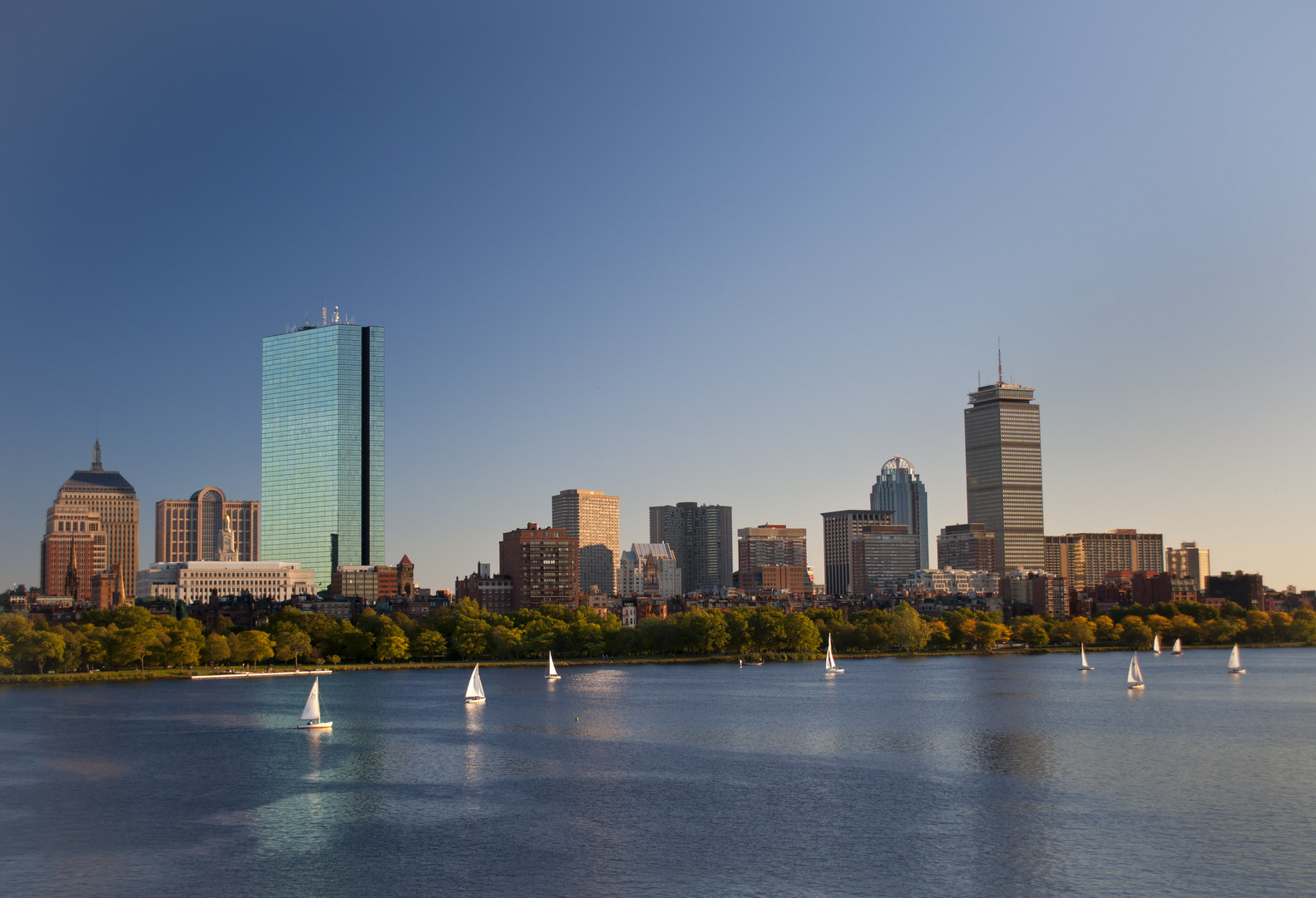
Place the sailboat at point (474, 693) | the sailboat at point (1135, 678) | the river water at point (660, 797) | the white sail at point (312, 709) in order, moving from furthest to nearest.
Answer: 1. the sailboat at point (1135, 678)
2. the sailboat at point (474, 693)
3. the white sail at point (312, 709)
4. the river water at point (660, 797)

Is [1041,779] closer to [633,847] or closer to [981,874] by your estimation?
[981,874]

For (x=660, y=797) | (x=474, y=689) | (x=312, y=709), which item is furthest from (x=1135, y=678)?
(x=312, y=709)

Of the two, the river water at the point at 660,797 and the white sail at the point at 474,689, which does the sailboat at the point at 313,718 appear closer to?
the river water at the point at 660,797

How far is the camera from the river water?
5384 centimetres

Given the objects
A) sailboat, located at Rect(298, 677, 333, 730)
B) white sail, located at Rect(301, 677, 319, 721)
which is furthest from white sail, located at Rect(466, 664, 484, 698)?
white sail, located at Rect(301, 677, 319, 721)

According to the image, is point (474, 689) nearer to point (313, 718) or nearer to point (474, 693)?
point (474, 693)

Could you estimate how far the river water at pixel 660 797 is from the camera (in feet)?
177

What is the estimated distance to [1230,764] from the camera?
8388 cm

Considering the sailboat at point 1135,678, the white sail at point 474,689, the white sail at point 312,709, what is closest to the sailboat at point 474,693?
the white sail at point 474,689

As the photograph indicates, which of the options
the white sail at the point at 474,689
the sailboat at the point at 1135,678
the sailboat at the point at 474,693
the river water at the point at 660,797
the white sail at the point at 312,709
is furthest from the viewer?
the sailboat at the point at 1135,678

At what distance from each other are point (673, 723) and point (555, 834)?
46185mm

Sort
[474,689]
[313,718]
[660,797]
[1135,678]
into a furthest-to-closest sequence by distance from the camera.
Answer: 1. [1135,678]
2. [474,689]
3. [313,718]
4. [660,797]

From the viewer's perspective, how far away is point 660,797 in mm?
71188

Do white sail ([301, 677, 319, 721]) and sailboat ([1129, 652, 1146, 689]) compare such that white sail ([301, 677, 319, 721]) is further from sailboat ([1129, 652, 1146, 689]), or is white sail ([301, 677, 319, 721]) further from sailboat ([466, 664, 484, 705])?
sailboat ([1129, 652, 1146, 689])
